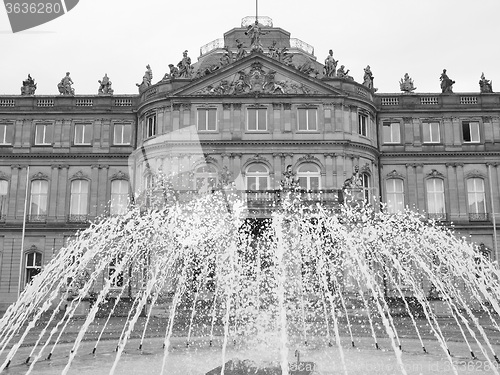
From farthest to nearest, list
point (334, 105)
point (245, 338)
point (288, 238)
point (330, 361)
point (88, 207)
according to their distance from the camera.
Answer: point (88, 207)
point (334, 105)
point (288, 238)
point (245, 338)
point (330, 361)

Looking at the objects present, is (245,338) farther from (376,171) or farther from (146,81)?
(146,81)

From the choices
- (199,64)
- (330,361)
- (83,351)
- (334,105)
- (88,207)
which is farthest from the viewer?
(199,64)

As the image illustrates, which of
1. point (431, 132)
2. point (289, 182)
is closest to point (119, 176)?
point (289, 182)

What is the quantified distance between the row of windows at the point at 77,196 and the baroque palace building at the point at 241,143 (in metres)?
0.08

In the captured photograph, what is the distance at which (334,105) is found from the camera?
43.1 meters

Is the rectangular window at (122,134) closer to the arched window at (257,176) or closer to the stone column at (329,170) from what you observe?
the arched window at (257,176)

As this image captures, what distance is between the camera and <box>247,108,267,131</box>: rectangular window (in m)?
43.0

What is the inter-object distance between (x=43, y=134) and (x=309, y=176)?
21.6 m

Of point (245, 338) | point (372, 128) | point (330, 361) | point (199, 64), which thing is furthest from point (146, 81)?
point (330, 361)

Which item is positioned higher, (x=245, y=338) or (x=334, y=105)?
(x=334, y=105)

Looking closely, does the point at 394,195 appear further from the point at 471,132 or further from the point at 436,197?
the point at 471,132

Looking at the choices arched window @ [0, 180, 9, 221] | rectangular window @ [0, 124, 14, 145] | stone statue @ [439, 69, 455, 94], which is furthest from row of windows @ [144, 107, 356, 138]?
arched window @ [0, 180, 9, 221]

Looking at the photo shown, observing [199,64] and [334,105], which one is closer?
[334,105]

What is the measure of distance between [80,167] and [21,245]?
7.39m
